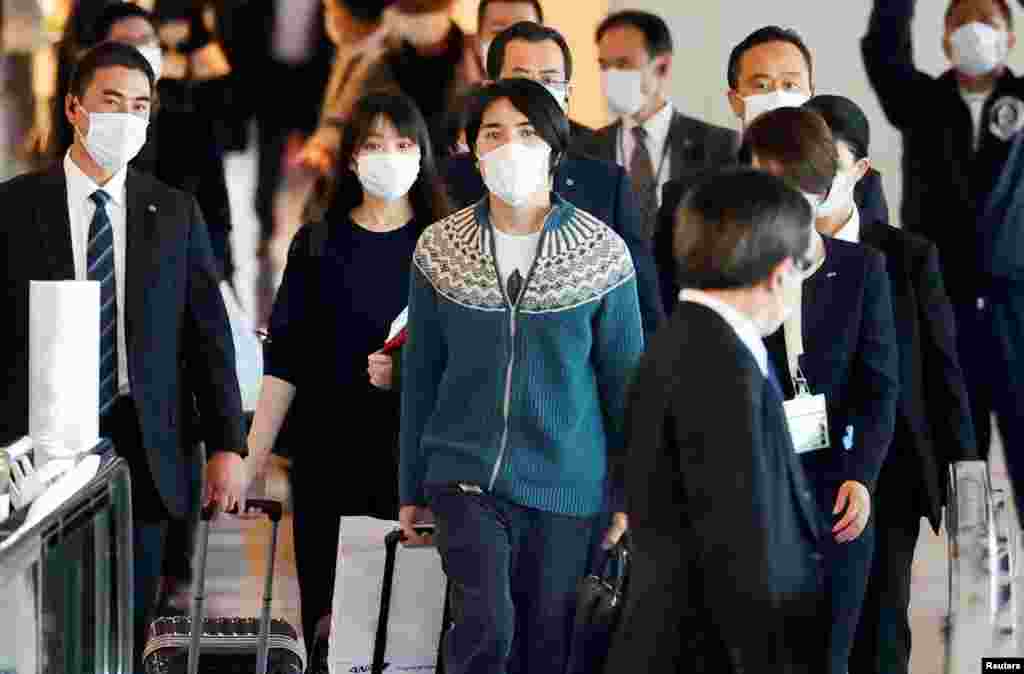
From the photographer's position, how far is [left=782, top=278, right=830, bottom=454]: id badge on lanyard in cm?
465

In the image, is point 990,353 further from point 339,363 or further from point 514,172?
point 514,172

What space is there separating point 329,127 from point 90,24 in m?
0.91

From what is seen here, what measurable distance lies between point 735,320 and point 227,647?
Result: 8.64ft

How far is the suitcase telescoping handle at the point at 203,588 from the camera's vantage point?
17.3ft

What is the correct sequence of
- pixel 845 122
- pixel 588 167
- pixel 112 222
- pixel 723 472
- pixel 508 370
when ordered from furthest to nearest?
pixel 588 167, pixel 112 222, pixel 845 122, pixel 508 370, pixel 723 472

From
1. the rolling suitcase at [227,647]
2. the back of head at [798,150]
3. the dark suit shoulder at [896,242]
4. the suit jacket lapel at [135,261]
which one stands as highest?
the back of head at [798,150]

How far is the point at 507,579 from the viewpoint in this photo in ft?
15.1

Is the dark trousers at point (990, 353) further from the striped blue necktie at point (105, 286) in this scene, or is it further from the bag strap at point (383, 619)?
the striped blue necktie at point (105, 286)

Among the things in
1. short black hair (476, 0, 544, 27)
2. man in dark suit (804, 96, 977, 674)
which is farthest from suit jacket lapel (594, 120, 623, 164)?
man in dark suit (804, 96, 977, 674)

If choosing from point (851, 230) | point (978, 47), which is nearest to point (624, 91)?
point (978, 47)

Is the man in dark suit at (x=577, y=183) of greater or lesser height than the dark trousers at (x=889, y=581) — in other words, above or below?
above

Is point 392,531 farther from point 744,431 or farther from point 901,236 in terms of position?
point 744,431

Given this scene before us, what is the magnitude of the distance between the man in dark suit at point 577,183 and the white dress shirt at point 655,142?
3.32 ft

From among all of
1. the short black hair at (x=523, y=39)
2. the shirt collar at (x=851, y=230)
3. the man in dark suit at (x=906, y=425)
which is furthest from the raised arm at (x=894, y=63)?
the shirt collar at (x=851, y=230)
